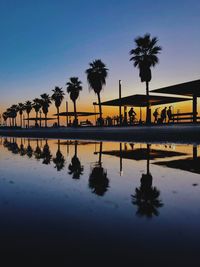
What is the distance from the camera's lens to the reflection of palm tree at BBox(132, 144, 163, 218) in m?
2.80

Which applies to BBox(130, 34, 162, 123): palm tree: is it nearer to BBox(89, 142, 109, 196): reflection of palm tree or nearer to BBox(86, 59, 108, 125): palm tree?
BBox(86, 59, 108, 125): palm tree

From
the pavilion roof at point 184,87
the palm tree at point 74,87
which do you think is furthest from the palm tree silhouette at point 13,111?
the pavilion roof at point 184,87

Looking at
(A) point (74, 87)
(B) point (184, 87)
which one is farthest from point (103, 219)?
(A) point (74, 87)

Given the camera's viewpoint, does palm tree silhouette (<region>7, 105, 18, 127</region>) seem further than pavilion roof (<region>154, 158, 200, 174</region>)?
Yes

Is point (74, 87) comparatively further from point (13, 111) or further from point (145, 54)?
point (13, 111)

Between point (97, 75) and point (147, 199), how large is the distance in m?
40.5

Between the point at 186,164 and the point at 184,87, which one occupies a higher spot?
the point at 184,87

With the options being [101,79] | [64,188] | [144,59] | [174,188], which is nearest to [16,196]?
[64,188]

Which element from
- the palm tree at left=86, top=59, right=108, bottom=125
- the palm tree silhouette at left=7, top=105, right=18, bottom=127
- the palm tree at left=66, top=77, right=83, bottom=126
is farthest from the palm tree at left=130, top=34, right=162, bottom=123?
the palm tree silhouette at left=7, top=105, right=18, bottom=127

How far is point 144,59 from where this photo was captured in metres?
33.8

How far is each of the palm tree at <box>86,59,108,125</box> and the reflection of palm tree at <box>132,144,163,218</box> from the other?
3813cm

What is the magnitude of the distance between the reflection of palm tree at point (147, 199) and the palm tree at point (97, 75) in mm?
38132

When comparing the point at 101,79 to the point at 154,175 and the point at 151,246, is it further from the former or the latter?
the point at 151,246

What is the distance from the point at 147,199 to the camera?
10.9ft
